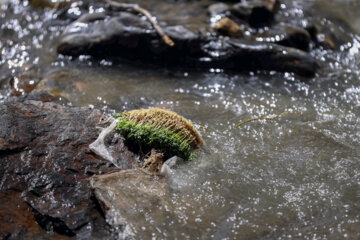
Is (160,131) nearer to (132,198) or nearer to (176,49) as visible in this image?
(132,198)

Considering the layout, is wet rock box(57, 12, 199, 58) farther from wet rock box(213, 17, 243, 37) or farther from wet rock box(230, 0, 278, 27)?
wet rock box(230, 0, 278, 27)

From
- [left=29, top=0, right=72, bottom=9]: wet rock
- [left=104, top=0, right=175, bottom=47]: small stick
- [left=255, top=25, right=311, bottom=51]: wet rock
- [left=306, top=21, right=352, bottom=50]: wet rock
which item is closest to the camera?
[left=104, top=0, right=175, bottom=47]: small stick

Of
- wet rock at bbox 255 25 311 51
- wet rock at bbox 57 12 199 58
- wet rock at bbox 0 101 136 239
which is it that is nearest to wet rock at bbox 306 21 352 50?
wet rock at bbox 255 25 311 51

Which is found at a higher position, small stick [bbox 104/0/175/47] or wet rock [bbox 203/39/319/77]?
small stick [bbox 104/0/175/47]

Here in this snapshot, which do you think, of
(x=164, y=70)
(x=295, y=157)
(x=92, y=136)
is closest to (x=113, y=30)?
(x=164, y=70)

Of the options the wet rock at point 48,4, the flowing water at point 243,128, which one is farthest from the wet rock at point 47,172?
the wet rock at point 48,4

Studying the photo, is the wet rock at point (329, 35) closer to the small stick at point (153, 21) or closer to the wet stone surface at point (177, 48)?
the wet stone surface at point (177, 48)

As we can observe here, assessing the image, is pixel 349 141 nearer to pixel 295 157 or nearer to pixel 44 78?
pixel 295 157
